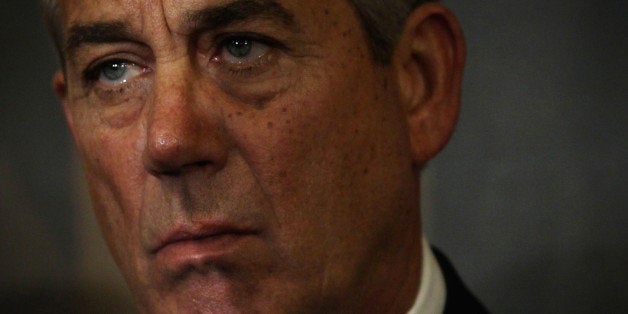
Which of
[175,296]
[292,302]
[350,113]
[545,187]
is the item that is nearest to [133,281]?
[175,296]

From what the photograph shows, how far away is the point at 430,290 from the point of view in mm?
1722

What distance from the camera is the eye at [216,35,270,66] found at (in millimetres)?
1474

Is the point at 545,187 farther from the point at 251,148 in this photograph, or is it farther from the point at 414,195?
the point at 251,148

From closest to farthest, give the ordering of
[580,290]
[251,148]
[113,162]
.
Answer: [251,148], [113,162], [580,290]

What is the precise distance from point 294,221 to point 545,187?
0.84 meters

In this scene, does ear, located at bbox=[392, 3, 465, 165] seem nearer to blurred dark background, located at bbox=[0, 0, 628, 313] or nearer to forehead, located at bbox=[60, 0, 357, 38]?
forehead, located at bbox=[60, 0, 357, 38]

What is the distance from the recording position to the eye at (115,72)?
5.02 feet

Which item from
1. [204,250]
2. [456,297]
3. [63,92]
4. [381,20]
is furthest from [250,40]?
[456,297]

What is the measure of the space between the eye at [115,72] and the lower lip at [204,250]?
0.89 ft

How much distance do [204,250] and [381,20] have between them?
444mm

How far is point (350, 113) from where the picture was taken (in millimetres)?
1492

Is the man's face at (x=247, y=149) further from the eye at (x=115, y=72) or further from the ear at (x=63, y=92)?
the ear at (x=63, y=92)

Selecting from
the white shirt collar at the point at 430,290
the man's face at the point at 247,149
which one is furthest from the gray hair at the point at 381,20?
the white shirt collar at the point at 430,290

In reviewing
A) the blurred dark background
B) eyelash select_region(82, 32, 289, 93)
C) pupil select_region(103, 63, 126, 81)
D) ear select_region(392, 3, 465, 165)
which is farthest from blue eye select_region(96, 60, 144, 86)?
the blurred dark background
